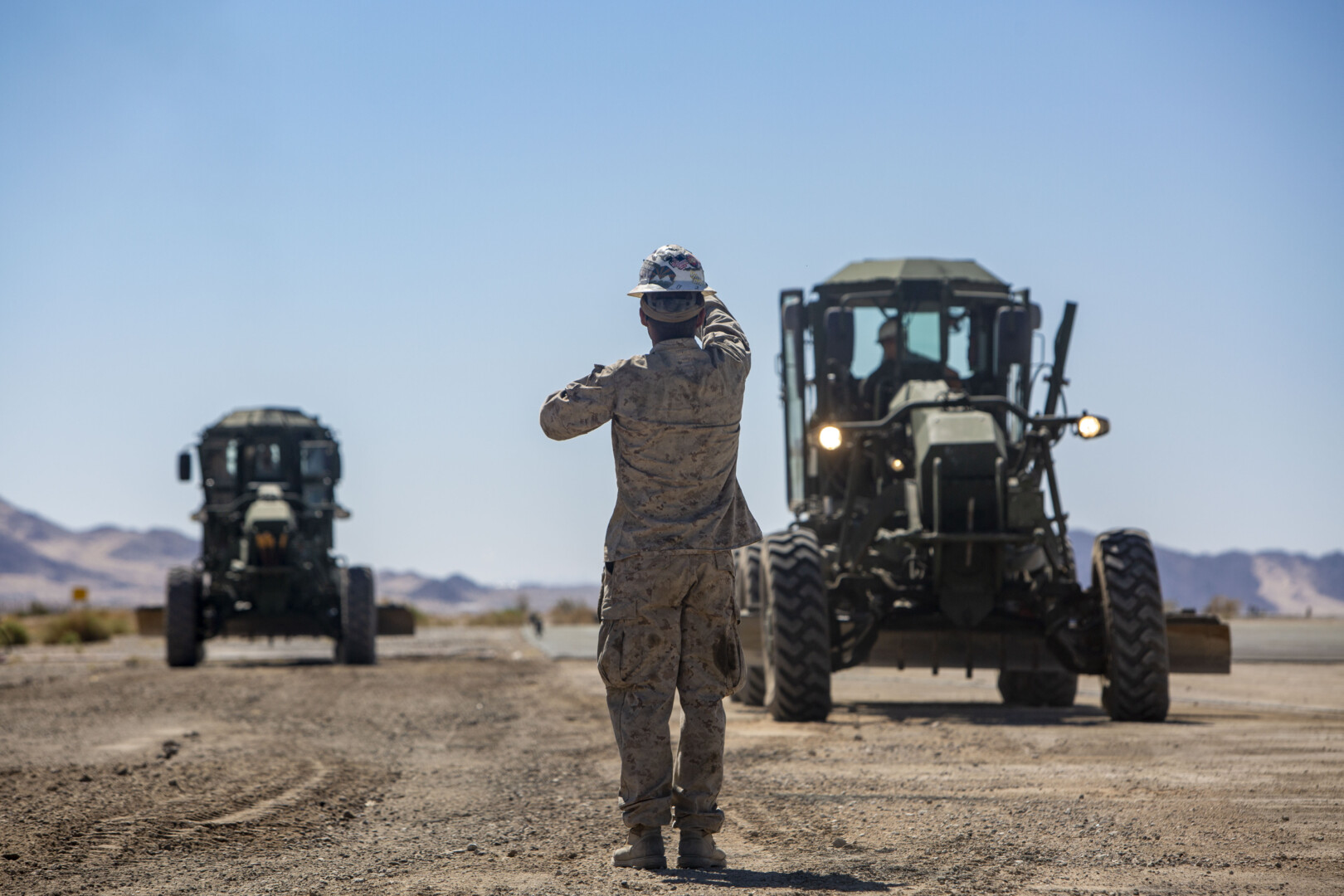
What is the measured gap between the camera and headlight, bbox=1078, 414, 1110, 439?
10.3m

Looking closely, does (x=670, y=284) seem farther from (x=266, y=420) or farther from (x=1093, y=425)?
(x=266, y=420)

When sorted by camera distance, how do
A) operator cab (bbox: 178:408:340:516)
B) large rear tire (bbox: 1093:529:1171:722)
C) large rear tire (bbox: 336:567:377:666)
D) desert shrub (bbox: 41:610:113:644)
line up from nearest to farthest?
large rear tire (bbox: 1093:529:1171:722) < large rear tire (bbox: 336:567:377:666) < operator cab (bbox: 178:408:340:516) < desert shrub (bbox: 41:610:113:644)

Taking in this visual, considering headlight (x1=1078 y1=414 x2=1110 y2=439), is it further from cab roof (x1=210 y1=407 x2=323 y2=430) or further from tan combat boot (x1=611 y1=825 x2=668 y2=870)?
cab roof (x1=210 y1=407 x2=323 y2=430)

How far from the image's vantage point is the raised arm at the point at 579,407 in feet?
17.3

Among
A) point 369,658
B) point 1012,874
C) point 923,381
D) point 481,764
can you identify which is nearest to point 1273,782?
point 1012,874

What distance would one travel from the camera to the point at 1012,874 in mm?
4898

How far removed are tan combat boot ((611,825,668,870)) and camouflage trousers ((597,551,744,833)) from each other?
1.4 inches

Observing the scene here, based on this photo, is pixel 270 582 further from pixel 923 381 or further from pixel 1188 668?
pixel 1188 668

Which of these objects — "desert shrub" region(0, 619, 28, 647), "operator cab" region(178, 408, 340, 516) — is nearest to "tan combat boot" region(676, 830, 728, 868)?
"operator cab" region(178, 408, 340, 516)

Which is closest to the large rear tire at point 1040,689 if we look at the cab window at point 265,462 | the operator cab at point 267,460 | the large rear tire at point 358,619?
the large rear tire at point 358,619

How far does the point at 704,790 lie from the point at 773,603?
17.1 feet

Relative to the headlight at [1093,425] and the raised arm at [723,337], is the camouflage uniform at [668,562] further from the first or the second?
the headlight at [1093,425]

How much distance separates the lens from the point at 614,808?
6645 mm

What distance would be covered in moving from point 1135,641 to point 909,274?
3.78 meters
